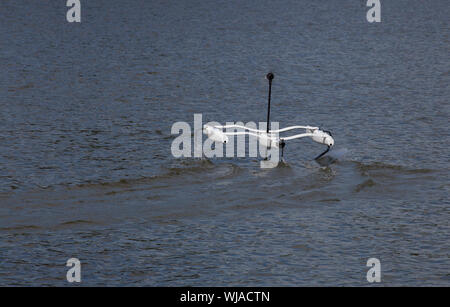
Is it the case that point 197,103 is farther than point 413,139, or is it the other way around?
point 197,103

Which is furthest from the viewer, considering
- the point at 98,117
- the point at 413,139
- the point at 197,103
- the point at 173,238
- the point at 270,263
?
the point at 197,103

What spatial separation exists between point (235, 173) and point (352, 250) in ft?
22.5

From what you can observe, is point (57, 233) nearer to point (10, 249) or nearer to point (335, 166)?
point (10, 249)

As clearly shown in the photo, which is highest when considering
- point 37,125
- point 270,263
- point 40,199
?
point 37,125

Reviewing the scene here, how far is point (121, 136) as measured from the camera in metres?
36.1

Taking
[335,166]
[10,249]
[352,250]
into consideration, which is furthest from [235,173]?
[10,249]

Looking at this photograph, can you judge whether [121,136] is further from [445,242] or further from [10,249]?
[445,242]

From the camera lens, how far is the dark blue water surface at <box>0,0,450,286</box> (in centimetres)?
2264

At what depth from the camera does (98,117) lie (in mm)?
39875

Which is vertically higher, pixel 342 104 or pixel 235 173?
pixel 342 104

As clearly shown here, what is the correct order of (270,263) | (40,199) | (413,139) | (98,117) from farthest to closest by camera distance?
(98,117)
(413,139)
(40,199)
(270,263)

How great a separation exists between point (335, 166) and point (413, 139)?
270 inches

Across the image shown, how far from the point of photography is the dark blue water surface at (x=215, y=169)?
22.6 m

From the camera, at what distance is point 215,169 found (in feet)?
96.9
